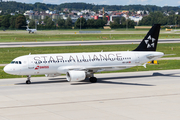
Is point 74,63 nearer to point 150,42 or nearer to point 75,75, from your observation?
point 75,75

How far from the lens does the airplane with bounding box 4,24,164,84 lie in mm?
36750

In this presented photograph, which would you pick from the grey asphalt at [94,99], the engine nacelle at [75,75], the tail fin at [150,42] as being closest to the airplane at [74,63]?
the engine nacelle at [75,75]

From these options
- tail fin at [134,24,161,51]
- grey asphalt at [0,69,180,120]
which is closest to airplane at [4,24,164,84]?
tail fin at [134,24,161,51]

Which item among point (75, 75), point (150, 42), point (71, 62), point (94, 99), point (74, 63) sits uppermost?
point (150, 42)

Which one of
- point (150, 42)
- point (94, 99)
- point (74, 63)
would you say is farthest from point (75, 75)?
point (150, 42)

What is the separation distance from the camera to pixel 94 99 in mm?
29359

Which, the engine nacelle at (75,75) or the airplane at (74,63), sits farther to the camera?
the airplane at (74,63)

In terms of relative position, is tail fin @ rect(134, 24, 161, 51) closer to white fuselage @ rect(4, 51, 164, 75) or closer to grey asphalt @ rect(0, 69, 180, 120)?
white fuselage @ rect(4, 51, 164, 75)

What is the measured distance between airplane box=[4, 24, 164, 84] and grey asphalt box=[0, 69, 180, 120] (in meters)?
1.51

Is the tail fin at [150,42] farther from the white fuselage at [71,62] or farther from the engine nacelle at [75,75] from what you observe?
the engine nacelle at [75,75]

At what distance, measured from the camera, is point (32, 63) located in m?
36.9

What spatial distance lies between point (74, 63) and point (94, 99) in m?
10.2

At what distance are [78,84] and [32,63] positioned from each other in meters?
6.34

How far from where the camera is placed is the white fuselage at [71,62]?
3675 cm
